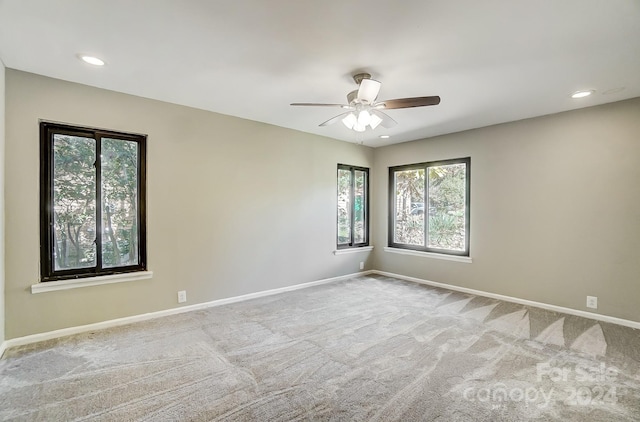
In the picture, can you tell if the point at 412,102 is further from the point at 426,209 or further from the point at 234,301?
the point at 234,301

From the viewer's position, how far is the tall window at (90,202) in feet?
9.87

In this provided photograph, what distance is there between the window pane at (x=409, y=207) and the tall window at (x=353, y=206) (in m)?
0.59

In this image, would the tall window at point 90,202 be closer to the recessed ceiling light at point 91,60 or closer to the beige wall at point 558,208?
the recessed ceiling light at point 91,60

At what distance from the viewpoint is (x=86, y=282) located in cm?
315

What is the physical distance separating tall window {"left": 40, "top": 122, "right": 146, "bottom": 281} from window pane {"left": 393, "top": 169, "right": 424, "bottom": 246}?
418 centimetres

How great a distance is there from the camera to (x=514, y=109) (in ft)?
12.3

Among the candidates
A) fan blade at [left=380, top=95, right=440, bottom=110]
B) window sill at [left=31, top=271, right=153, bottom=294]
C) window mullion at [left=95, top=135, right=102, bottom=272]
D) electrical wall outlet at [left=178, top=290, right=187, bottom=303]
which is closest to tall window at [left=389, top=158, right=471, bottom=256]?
fan blade at [left=380, top=95, right=440, bottom=110]

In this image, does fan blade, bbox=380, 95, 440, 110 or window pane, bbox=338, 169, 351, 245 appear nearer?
fan blade, bbox=380, 95, 440, 110

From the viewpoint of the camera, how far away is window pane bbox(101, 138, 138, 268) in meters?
3.33

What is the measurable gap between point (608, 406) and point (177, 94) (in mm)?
4542

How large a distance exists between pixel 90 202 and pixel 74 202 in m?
0.13

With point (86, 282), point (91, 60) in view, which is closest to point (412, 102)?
point (91, 60)

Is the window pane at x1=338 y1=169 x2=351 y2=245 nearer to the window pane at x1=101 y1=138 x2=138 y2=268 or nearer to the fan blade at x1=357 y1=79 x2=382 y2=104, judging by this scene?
the fan blade at x1=357 y1=79 x2=382 y2=104

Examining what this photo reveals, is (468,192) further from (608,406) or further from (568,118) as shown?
(608,406)
